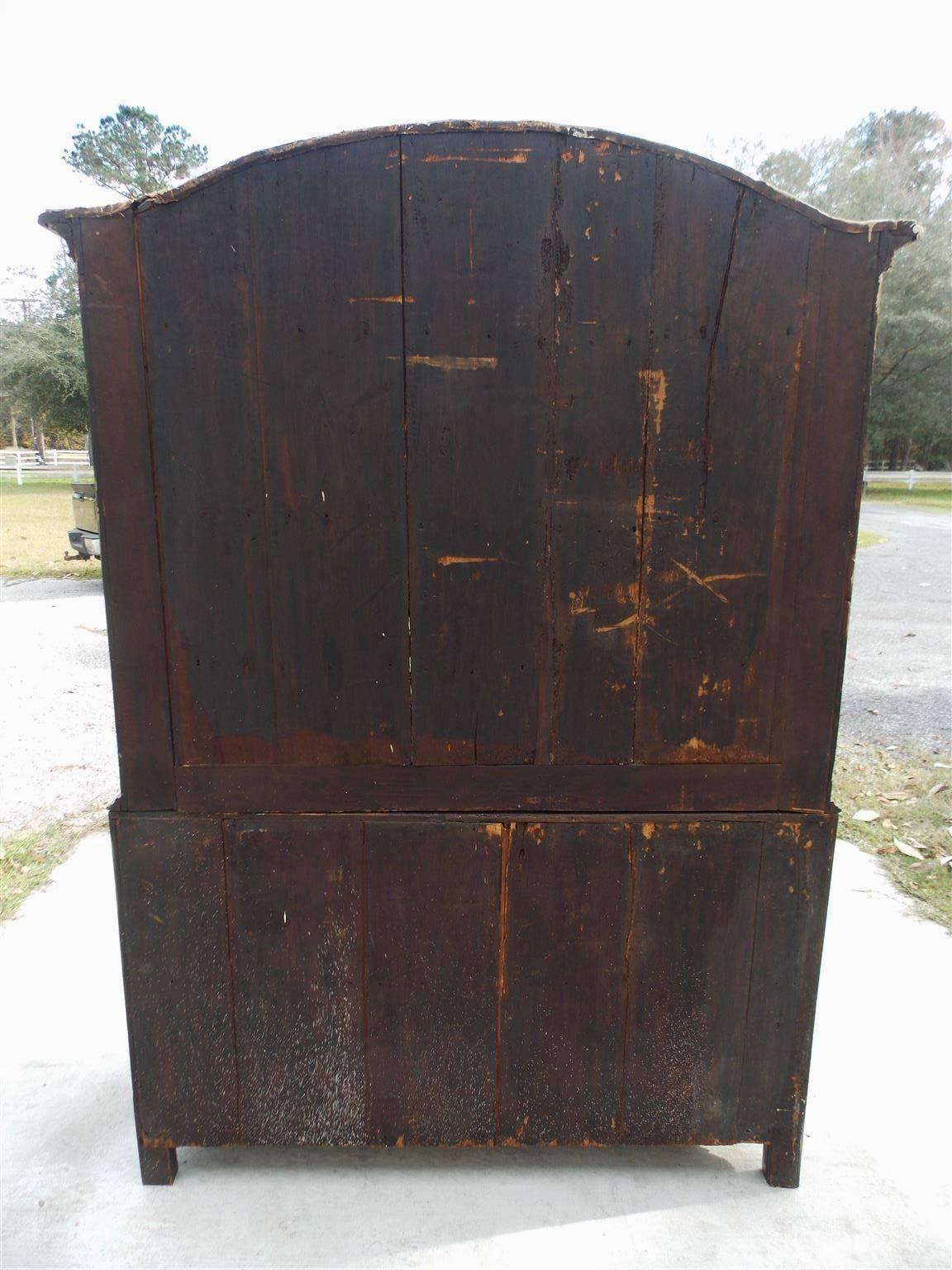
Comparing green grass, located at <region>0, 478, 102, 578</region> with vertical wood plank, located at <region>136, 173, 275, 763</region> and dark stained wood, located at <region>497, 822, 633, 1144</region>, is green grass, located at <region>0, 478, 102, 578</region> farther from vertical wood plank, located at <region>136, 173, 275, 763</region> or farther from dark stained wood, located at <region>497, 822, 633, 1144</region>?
dark stained wood, located at <region>497, 822, 633, 1144</region>

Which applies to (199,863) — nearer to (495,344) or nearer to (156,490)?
(156,490)

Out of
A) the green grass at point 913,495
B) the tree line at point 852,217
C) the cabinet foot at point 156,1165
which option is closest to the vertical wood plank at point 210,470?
the cabinet foot at point 156,1165

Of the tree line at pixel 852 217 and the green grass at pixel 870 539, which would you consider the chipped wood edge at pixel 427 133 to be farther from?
the tree line at pixel 852 217

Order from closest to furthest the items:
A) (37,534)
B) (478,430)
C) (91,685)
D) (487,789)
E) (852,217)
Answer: (478,430), (487,789), (91,685), (37,534), (852,217)

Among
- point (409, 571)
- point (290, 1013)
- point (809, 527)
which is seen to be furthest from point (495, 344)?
point (290, 1013)

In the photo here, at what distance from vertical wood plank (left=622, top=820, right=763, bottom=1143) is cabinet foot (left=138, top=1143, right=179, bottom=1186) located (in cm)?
102

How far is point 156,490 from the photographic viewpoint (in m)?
1.62

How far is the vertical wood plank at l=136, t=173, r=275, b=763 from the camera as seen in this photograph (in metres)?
1.53

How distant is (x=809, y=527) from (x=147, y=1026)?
1.74 meters

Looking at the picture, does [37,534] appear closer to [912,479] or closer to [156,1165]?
[156,1165]

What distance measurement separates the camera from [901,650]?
24.3 feet

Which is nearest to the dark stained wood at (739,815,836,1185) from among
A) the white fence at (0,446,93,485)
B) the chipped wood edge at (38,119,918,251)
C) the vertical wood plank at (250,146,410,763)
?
the vertical wood plank at (250,146,410,763)

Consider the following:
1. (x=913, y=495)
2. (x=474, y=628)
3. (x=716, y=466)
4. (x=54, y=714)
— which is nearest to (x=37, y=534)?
(x=54, y=714)

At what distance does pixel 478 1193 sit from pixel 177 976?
817 millimetres
